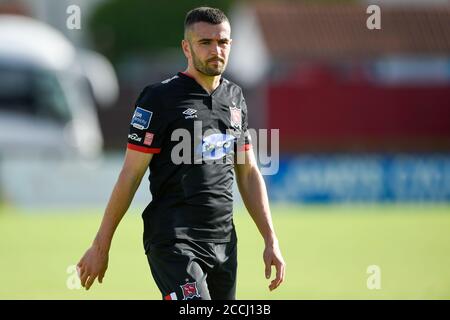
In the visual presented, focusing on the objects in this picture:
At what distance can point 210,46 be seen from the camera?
6258 mm

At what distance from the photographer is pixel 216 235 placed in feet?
20.6

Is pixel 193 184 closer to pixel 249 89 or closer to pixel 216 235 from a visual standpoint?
pixel 216 235

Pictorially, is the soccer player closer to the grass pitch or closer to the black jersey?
the black jersey

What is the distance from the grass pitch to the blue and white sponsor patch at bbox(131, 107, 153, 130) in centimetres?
386

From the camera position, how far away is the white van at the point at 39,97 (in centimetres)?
2661

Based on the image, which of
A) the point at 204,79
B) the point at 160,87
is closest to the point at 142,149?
the point at 160,87

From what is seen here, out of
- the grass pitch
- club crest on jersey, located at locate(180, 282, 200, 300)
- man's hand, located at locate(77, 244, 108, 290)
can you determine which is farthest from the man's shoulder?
the grass pitch

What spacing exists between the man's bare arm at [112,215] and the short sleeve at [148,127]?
0.19 ft

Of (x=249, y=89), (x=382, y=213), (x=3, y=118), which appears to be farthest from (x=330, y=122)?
(x=382, y=213)

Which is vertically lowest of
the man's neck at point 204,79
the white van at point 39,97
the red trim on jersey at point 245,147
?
the red trim on jersey at point 245,147

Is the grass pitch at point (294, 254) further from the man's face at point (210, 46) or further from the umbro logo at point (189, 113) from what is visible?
the man's face at point (210, 46)

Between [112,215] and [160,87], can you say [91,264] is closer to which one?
[112,215]

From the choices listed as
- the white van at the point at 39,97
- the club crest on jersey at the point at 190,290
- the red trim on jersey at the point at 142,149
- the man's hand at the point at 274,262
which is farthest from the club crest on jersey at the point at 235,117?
the white van at the point at 39,97

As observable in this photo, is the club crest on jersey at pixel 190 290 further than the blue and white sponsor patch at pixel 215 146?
No
